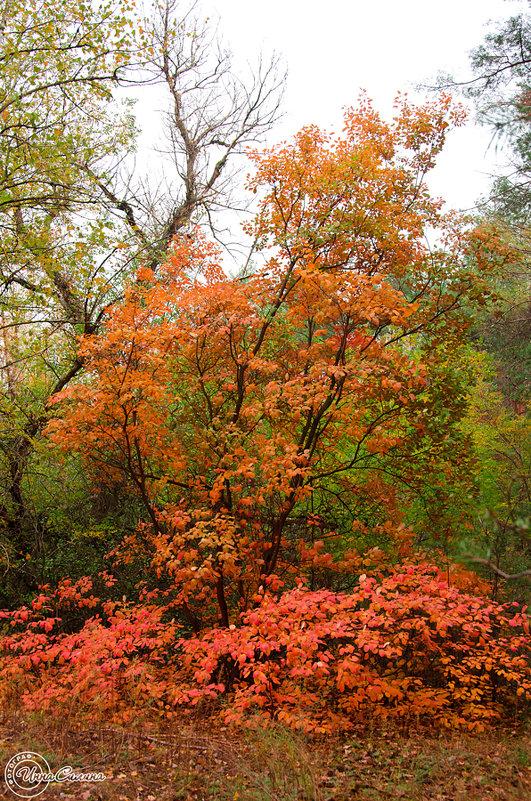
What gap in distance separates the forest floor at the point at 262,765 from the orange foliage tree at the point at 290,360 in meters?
1.44

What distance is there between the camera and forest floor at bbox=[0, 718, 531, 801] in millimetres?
3240

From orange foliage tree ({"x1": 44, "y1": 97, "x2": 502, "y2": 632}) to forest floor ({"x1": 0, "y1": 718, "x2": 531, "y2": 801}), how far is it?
1.44m

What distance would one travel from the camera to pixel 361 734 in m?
4.95

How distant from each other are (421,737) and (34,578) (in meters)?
6.74

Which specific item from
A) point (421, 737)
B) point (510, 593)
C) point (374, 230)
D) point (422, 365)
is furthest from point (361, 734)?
point (374, 230)

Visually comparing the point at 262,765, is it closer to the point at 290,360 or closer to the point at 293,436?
the point at 293,436

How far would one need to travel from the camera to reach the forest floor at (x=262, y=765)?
10.6 feet

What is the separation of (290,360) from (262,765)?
14.6 ft
